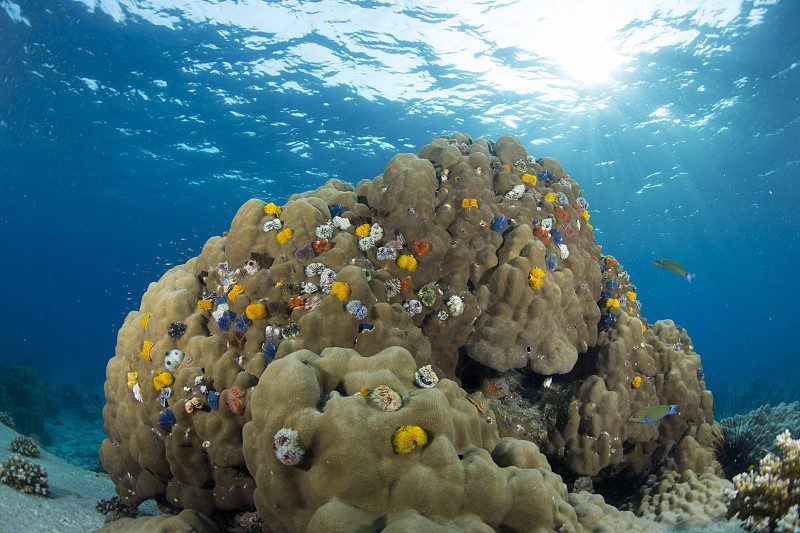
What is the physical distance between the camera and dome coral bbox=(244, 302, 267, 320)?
5.75 meters

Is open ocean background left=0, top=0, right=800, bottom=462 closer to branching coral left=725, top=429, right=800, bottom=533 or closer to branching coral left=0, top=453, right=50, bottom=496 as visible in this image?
branching coral left=0, top=453, right=50, bottom=496

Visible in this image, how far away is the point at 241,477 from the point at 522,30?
21659 mm

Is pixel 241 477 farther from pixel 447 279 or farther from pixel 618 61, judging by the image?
pixel 618 61

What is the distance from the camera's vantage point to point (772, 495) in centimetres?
380

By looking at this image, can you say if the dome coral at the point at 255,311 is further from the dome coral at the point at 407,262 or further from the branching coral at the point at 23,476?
the branching coral at the point at 23,476

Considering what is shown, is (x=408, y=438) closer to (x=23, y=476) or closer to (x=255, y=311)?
(x=255, y=311)

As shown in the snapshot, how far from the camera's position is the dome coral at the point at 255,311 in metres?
5.75

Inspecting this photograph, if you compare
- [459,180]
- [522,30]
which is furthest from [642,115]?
[459,180]

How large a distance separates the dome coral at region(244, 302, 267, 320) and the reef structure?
2cm

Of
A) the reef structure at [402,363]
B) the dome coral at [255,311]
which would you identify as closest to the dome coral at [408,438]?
the reef structure at [402,363]

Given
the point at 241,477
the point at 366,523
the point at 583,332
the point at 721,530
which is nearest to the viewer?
the point at 366,523

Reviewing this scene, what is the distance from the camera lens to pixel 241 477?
533cm

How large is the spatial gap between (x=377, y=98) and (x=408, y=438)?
78.2 feet

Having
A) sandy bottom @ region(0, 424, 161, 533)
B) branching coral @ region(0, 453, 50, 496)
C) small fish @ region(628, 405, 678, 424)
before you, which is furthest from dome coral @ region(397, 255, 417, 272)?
branching coral @ region(0, 453, 50, 496)
